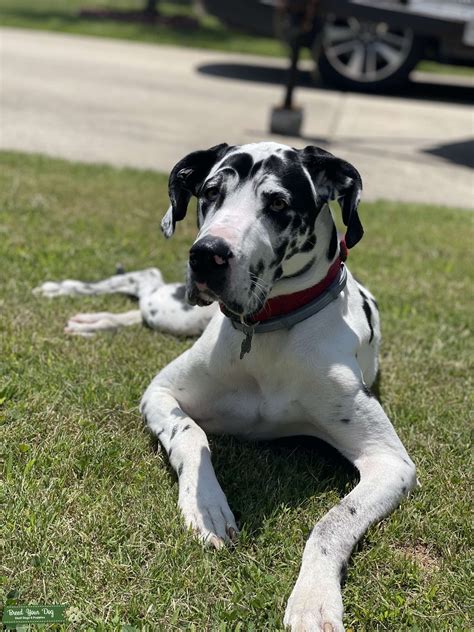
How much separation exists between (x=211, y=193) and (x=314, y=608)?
159 cm

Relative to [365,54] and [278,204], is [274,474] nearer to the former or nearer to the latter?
[278,204]

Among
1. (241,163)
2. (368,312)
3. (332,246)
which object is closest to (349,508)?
(332,246)

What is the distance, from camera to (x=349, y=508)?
2.85m

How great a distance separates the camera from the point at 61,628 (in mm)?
2330

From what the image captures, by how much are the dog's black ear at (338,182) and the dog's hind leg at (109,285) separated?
2.00 meters

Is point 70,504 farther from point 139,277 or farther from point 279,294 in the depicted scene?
point 139,277

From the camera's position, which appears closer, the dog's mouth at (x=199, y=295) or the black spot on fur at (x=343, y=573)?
the black spot on fur at (x=343, y=573)

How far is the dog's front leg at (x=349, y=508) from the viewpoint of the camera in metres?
2.43

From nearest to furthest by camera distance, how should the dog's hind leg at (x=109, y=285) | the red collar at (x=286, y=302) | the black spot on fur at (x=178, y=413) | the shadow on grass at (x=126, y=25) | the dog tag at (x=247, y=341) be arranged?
1. the dog tag at (x=247, y=341)
2. the red collar at (x=286, y=302)
3. the black spot on fur at (x=178, y=413)
4. the dog's hind leg at (x=109, y=285)
5. the shadow on grass at (x=126, y=25)

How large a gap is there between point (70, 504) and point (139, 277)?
2.50 meters

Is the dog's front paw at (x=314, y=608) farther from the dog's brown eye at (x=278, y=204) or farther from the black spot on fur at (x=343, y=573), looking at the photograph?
the dog's brown eye at (x=278, y=204)

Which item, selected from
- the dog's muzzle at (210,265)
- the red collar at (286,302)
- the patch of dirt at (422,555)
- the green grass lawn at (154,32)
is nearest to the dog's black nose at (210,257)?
the dog's muzzle at (210,265)

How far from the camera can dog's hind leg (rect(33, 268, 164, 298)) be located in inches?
200

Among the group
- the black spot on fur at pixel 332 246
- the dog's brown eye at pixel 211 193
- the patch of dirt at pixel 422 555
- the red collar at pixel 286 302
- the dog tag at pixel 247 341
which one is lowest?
the patch of dirt at pixel 422 555
